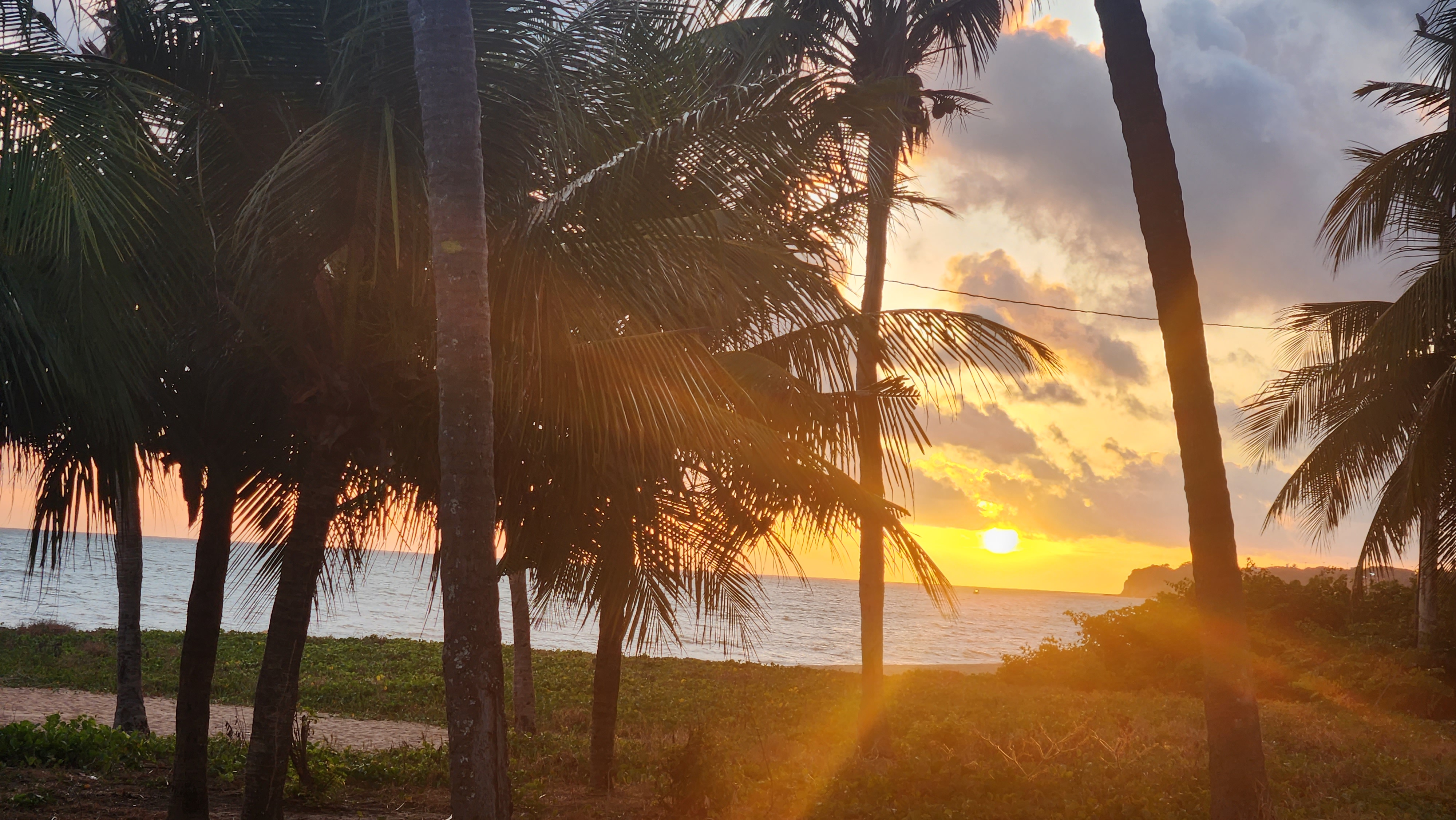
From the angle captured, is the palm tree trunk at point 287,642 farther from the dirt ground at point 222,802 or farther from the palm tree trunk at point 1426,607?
the palm tree trunk at point 1426,607

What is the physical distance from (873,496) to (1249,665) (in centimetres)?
267

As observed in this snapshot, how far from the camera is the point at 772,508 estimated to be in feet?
26.8

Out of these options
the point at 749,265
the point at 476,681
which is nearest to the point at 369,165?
the point at 749,265

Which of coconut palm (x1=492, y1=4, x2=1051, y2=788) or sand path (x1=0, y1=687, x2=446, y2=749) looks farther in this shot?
sand path (x1=0, y1=687, x2=446, y2=749)

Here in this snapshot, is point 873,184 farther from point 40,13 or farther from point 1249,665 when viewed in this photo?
point 40,13

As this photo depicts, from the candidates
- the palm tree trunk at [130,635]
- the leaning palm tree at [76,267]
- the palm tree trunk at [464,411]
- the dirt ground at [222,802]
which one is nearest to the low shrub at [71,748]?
the dirt ground at [222,802]

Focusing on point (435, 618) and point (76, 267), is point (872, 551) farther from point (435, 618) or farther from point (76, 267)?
point (435, 618)

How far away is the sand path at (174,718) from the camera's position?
1442cm

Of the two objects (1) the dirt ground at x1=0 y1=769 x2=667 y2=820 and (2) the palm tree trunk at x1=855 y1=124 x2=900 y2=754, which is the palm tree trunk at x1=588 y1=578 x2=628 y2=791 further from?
(2) the palm tree trunk at x1=855 y1=124 x2=900 y2=754

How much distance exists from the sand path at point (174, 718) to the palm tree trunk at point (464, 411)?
907 centimetres

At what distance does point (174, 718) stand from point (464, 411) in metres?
14.6

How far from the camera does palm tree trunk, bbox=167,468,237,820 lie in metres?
7.41

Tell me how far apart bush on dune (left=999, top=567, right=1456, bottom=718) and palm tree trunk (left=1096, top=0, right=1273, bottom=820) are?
1261 centimetres

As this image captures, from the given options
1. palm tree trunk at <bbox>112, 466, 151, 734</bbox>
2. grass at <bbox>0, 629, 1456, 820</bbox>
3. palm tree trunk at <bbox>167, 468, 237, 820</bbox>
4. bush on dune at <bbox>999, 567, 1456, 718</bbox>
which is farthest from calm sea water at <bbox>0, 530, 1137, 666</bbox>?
bush on dune at <bbox>999, 567, 1456, 718</bbox>
